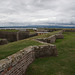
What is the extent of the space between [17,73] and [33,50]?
2694mm

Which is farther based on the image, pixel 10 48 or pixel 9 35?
pixel 9 35

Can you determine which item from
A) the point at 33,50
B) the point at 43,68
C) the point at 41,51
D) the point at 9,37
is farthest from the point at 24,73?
the point at 9,37

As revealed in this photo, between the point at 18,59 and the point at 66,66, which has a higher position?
the point at 18,59

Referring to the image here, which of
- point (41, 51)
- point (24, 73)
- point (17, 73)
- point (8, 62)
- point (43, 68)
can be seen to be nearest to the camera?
point (8, 62)

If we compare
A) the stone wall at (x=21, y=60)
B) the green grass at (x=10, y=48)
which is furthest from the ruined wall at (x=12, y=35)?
the stone wall at (x=21, y=60)

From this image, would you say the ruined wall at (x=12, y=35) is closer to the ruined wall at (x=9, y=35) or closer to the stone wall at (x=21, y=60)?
the ruined wall at (x=9, y=35)

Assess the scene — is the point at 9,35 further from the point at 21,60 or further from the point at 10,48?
the point at 21,60

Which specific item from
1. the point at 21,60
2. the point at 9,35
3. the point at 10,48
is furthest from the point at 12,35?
the point at 21,60

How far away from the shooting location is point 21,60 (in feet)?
18.1

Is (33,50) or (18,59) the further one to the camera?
(33,50)

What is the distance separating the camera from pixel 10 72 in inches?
174

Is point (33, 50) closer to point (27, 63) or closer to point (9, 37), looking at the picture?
point (27, 63)

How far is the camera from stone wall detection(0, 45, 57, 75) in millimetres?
4262

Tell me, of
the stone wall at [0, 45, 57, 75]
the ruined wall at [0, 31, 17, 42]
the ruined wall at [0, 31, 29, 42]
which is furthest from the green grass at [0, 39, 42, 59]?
the ruined wall at [0, 31, 17, 42]
